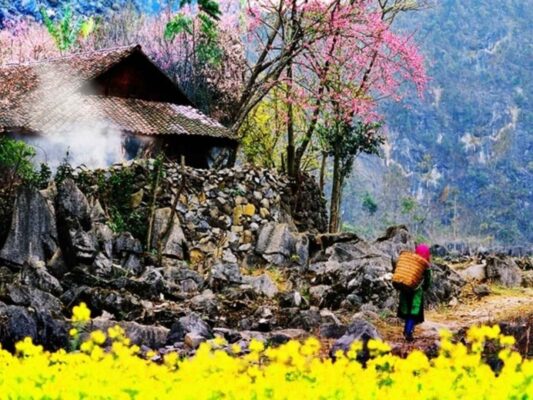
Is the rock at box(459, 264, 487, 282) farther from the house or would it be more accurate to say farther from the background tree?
the background tree

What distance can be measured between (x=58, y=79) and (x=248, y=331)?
1486 centimetres

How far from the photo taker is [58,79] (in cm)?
2506

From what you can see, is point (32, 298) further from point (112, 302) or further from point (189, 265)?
point (189, 265)

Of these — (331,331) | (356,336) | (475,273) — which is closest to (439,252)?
(475,273)

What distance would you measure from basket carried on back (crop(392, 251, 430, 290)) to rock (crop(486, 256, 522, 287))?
9.13 meters

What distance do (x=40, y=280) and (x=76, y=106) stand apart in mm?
10111

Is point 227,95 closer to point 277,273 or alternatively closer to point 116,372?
point 277,273

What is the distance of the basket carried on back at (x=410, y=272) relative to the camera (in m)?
12.1

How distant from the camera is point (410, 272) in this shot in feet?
39.8

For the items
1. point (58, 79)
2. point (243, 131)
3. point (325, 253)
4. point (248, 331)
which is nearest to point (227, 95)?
point (243, 131)

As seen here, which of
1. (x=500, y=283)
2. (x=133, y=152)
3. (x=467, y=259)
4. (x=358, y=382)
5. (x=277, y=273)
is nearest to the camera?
(x=358, y=382)

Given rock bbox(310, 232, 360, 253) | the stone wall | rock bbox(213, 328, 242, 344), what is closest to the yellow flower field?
rock bbox(213, 328, 242, 344)

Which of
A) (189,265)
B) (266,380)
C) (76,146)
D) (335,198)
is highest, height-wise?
(76,146)

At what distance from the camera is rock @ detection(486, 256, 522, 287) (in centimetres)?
2078
